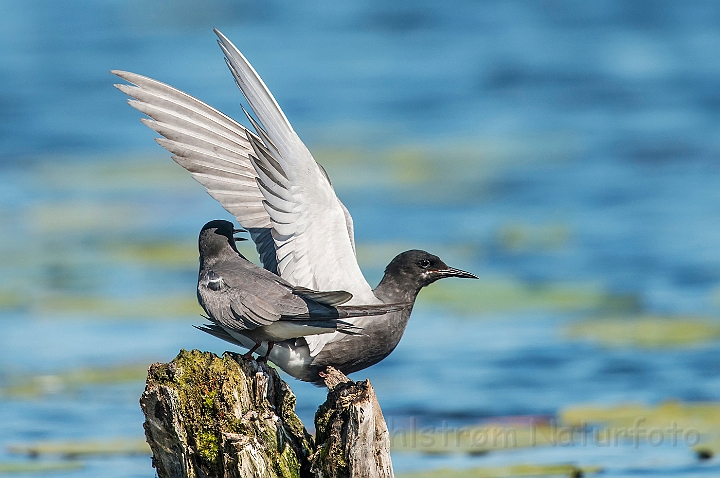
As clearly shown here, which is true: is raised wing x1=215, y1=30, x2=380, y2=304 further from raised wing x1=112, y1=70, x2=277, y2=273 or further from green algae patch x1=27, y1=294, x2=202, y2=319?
green algae patch x1=27, y1=294, x2=202, y2=319

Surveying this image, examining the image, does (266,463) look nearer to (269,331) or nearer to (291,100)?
(269,331)

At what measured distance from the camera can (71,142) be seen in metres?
24.2

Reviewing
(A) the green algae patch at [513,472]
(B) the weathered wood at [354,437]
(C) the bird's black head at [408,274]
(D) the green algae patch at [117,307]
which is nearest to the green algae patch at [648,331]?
(A) the green algae patch at [513,472]

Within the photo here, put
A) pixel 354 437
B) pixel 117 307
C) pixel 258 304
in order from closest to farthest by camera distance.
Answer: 1. pixel 354 437
2. pixel 258 304
3. pixel 117 307

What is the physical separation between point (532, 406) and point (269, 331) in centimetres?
535

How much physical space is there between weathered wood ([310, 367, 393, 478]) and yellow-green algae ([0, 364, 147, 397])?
6217 millimetres

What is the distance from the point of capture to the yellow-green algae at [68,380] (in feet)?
38.9

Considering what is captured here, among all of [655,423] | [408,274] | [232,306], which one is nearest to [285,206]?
[232,306]

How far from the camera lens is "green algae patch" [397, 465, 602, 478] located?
9.41m

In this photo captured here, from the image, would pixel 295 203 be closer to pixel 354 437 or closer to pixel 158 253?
pixel 354 437

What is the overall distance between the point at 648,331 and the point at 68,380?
→ 6.49 meters

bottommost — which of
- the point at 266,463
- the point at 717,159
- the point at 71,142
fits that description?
the point at 266,463

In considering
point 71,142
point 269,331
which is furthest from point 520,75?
point 269,331

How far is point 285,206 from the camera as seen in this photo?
722 centimetres
